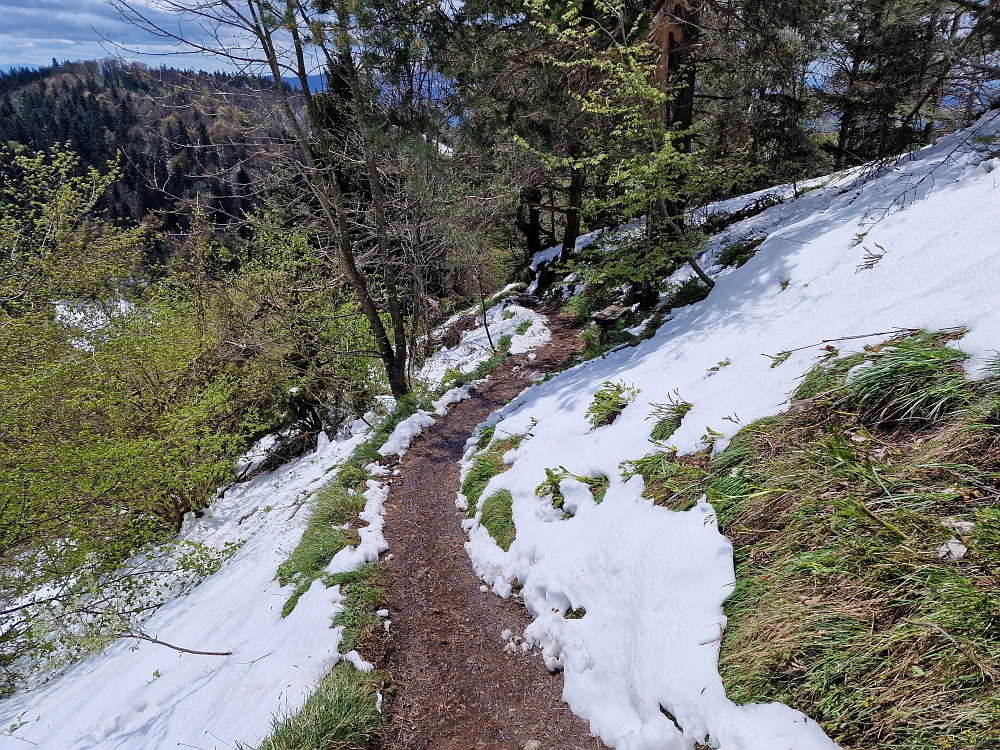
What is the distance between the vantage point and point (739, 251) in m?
8.16

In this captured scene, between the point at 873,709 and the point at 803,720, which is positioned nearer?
the point at 873,709

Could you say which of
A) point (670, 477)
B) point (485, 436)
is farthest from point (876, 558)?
point (485, 436)

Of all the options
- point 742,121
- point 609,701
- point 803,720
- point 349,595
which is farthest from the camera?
point 742,121

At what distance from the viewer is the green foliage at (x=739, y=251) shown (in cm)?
775

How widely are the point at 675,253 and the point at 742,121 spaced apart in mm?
5025

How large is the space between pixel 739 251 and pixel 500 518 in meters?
6.39

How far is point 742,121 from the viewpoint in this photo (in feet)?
33.0

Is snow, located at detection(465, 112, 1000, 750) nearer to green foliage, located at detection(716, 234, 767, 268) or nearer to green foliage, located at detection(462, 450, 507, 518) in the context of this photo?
green foliage, located at detection(462, 450, 507, 518)

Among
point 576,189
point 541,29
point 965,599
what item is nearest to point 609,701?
point 965,599

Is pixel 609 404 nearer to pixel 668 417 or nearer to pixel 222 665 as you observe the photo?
pixel 668 417

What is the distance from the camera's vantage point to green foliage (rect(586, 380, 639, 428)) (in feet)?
17.0

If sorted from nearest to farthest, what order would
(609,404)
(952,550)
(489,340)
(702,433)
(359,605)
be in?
(952,550) < (702,433) < (359,605) < (609,404) < (489,340)

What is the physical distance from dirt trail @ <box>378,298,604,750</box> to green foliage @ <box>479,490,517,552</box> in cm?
40

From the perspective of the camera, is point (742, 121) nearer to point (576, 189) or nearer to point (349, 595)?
point (576, 189)
